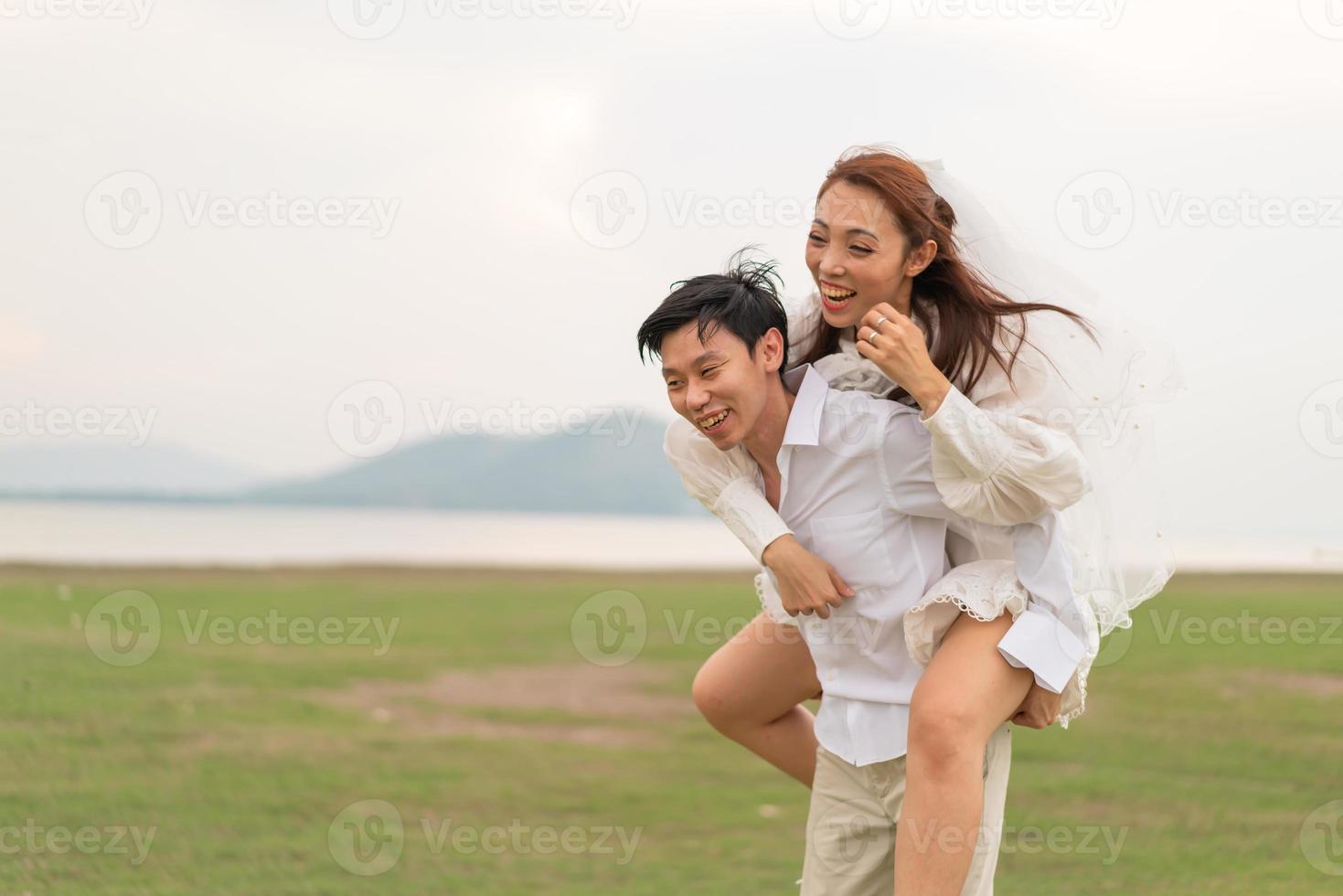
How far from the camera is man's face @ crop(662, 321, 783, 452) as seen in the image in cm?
374

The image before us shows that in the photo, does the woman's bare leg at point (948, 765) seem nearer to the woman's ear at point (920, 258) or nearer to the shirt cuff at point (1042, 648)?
the shirt cuff at point (1042, 648)

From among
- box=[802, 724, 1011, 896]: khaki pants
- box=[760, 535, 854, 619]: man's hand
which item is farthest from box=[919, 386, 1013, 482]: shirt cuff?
box=[802, 724, 1011, 896]: khaki pants

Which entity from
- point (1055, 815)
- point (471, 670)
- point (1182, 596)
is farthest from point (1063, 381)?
point (1182, 596)

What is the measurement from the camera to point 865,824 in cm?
393

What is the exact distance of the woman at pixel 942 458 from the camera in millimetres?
3400

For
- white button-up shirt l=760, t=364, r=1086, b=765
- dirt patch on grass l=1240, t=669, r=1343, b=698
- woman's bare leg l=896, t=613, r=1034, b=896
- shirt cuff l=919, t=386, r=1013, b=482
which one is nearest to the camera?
shirt cuff l=919, t=386, r=1013, b=482

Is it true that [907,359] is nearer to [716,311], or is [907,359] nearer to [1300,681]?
[716,311]

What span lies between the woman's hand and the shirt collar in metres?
0.41

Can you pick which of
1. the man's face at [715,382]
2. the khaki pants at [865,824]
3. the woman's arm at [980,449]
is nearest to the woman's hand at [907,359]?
the woman's arm at [980,449]

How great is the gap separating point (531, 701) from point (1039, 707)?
908cm

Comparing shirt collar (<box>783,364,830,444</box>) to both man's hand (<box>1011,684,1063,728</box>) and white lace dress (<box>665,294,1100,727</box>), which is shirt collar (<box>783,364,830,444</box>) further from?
man's hand (<box>1011,684,1063,728</box>)

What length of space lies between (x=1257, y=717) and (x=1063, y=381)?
28.0ft

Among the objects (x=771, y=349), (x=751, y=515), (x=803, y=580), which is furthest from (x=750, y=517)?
(x=771, y=349)

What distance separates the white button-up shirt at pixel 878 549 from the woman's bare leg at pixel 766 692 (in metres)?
0.32
